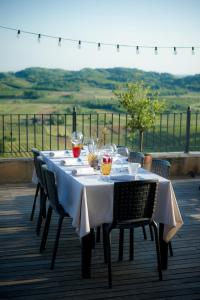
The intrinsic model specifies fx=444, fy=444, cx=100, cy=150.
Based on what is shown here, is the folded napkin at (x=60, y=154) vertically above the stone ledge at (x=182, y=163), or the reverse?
the folded napkin at (x=60, y=154)

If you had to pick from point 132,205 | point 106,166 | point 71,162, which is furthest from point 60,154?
point 132,205

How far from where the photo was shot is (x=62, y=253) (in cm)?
458

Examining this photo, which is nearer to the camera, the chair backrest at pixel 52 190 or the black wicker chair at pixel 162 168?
the chair backrest at pixel 52 190

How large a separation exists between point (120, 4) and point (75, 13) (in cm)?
161

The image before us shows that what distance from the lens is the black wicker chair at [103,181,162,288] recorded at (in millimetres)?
3736

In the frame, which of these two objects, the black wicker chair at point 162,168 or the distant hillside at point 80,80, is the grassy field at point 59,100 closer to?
the distant hillside at point 80,80

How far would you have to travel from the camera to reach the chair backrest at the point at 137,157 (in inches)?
209

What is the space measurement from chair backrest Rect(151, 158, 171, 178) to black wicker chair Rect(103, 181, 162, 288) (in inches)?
34.6

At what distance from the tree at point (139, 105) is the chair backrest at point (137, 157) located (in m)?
2.83

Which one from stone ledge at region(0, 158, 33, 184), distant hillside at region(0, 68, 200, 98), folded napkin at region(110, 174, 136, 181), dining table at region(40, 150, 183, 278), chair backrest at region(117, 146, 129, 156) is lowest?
stone ledge at region(0, 158, 33, 184)

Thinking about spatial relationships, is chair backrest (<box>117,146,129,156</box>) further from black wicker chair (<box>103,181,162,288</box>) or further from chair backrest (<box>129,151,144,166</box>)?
black wicker chair (<box>103,181,162,288</box>)

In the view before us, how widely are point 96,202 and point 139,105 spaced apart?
14.9 ft

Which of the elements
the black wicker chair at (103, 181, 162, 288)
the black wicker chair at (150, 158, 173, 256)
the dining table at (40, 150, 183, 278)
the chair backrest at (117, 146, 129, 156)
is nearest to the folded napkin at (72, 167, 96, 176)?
the dining table at (40, 150, 183, 278)

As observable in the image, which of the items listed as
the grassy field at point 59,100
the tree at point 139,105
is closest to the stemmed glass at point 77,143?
the tree at point 139,105
